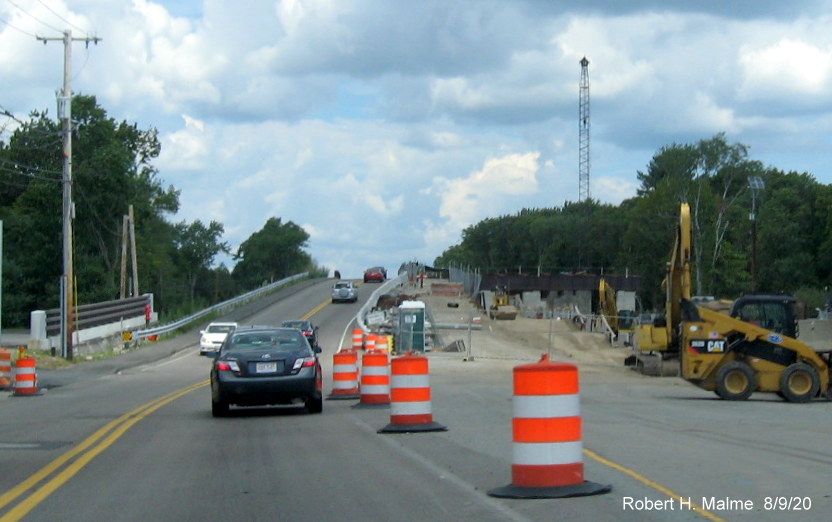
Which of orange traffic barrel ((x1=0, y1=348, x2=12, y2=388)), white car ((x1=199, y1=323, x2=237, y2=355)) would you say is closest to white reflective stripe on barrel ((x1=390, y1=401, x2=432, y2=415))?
orange traffic barrel ((x1=0, y1=348, x2=12, y2=388))

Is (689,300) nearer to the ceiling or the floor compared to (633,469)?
nearer to the ceiling

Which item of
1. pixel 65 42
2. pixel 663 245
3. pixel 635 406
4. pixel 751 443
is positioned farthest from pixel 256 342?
pixel 663 245

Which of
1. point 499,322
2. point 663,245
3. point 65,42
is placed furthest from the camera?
point 663,245

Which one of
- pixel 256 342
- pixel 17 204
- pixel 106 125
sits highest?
pixel 106 125

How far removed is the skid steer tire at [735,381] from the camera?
894 inches

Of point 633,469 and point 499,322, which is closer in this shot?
point 633,469

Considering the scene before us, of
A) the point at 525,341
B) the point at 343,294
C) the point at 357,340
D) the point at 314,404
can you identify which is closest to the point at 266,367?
the point at 314,404

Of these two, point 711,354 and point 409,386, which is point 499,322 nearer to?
point 711,354

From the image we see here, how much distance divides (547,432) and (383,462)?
3.27 meters

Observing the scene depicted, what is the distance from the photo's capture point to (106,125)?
84.8 m

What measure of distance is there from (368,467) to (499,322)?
49.2m

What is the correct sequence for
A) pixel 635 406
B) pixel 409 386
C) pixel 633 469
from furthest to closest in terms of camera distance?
pixel 635 406 < pixel 409 386 < pixel 633 469

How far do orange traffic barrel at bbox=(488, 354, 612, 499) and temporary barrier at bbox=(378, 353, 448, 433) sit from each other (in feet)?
18.0

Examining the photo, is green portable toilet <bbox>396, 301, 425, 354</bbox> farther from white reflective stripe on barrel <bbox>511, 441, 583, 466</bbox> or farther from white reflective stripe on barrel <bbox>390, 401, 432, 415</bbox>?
white reflective stripe on barrel <bbox>511, 441, 583, 466</bbox>
